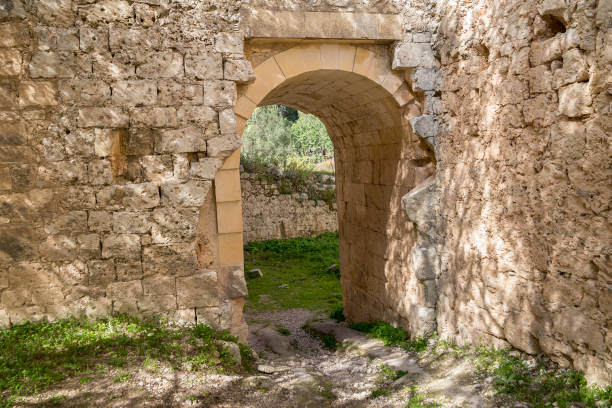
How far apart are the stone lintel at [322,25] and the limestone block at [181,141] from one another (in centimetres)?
122

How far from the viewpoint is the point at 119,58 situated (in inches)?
194

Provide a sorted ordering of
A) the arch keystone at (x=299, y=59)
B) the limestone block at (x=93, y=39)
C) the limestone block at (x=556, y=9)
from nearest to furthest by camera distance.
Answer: the limestone block at (x=556, y=9) → the limestone block at (x=93, y=39) → the arch keystone at (x=299, y=59)

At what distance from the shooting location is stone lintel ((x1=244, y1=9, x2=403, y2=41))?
17.3ft

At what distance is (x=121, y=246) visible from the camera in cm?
502

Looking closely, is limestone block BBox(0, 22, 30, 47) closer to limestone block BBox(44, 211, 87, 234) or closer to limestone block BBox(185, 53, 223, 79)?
limestone block BBox(185, 53, 223, 79)

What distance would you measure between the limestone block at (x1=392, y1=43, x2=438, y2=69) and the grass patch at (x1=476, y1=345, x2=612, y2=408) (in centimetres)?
326

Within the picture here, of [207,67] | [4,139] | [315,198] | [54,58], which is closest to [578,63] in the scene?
[207,67]

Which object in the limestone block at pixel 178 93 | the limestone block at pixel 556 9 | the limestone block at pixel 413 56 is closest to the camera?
the limestone block at pixel 556 9

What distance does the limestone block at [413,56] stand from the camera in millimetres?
5648

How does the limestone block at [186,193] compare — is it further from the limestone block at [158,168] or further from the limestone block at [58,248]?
the limestone block at [58,248]

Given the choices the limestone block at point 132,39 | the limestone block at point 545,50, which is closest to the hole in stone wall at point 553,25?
the limestone block at point 545,50

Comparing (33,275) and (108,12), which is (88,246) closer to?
(33,275)

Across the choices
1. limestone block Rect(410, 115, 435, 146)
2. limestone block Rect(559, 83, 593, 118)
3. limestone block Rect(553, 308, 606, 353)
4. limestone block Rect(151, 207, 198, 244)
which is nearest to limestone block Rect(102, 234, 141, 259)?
limestone block Rect(151, 207, 198, 244)

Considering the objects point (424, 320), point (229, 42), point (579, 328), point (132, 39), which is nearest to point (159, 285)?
point (132, 39)
